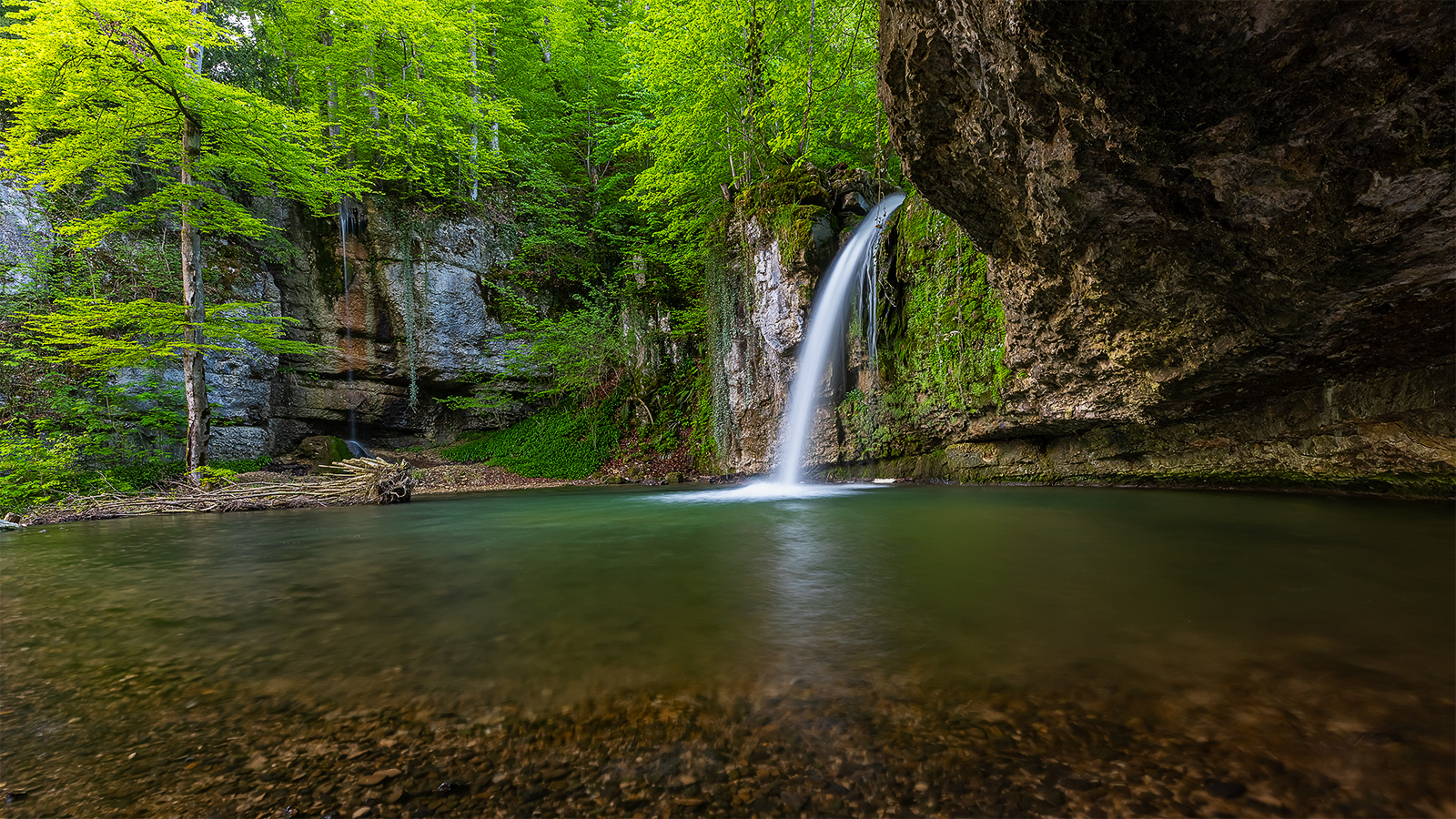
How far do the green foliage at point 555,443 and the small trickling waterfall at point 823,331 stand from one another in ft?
21.8

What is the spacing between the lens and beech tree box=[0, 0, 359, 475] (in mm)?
8508

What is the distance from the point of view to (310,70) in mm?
15992

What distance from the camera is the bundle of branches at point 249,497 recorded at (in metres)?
8.14

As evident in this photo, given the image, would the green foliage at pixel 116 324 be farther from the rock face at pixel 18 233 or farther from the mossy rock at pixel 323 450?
the mossy rock at pixel 323 450

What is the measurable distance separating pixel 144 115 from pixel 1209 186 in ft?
49.4

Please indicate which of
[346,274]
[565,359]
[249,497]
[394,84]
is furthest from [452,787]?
[394,84]

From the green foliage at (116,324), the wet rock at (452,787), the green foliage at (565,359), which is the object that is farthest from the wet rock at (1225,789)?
the green foliage at (565,359)

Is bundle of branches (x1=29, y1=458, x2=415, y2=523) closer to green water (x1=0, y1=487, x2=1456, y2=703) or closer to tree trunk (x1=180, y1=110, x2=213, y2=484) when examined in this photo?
tree trunk (x1=180, y1=110, x2=213, y2=484)

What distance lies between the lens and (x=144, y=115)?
9320 millimetres

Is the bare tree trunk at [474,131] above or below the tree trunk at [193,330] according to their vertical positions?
above

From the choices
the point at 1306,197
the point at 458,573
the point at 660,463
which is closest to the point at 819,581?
the point at 458,573

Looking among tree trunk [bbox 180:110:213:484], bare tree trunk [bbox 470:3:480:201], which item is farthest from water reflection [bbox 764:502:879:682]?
bare tree trunk [bbox 470:3:480:201]

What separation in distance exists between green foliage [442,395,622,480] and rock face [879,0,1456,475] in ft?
39.5

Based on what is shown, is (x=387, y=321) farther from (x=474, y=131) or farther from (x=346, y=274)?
(x=474, y=131)
